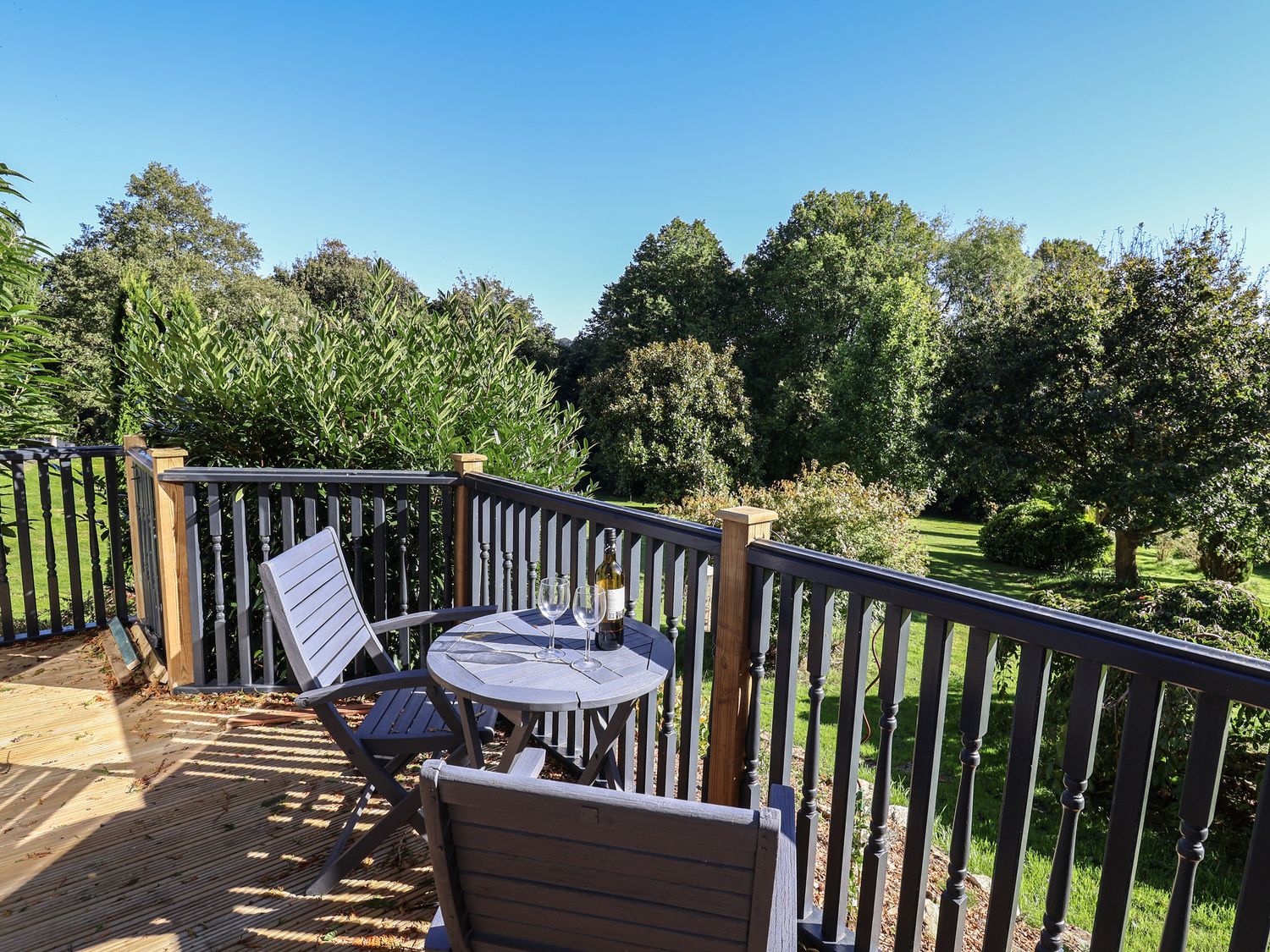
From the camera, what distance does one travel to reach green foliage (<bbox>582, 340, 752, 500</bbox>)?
17.2 m

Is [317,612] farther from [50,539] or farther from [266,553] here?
[50,539]

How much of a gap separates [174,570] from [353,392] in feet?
3.97

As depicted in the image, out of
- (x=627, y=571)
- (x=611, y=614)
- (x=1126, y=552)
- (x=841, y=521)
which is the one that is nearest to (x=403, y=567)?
(x=627, y=571)

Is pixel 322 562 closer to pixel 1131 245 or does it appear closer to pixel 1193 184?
pixel 1131 245

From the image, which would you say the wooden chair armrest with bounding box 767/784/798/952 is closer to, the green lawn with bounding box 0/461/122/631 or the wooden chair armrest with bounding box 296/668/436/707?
the wooden chair armrest with bounding box 296/668/436/707

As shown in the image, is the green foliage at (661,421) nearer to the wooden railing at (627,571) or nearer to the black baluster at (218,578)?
the black baluster at (218,578)

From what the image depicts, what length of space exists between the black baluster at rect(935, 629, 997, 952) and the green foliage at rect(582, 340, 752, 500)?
50.2 feet

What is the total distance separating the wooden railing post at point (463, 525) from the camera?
10.8 feet

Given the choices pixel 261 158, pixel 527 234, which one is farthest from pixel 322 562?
pixel 527 234

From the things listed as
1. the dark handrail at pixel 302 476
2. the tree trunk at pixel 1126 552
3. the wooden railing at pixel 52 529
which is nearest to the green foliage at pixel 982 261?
the tree trunk at pixel 1126 552

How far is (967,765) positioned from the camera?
141 centimetres

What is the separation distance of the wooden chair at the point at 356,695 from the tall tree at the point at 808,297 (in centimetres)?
1824

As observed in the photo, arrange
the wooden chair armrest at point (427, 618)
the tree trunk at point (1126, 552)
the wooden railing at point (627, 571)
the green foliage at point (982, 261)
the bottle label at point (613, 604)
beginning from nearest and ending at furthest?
1. the bottle label at point (613, 604)
2. the wooden railing at point (627, 571)
3. the wooden chair armrest at point (427, 618)
4. the tree trunk at point (1126, 552)
5. the green foliage at point (982, 261)

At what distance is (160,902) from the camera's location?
6.47ft
